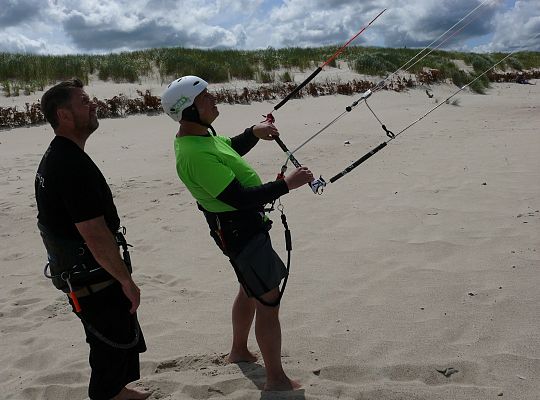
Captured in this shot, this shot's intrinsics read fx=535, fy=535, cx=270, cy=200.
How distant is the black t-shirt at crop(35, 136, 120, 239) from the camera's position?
2.55 metres

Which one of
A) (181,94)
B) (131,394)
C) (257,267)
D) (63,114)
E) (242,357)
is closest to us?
(63,114)

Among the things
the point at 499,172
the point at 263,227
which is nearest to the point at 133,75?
the point at 499,172

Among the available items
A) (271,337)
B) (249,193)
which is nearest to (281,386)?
(271,337)

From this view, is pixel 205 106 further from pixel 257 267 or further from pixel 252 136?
pixel 257 267

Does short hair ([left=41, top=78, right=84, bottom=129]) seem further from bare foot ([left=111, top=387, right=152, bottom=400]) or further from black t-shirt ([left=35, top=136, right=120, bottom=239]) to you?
bare foot ([left=111, top=387, right=152, bottom=400])

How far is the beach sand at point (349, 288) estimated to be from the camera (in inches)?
137

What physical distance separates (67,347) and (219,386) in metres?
1.48

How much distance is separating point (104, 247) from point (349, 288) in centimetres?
268

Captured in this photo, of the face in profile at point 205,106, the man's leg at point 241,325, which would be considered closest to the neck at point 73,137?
the face in profile at point 205,106

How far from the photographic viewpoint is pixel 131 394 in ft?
11.1

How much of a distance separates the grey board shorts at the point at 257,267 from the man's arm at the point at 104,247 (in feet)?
2.18

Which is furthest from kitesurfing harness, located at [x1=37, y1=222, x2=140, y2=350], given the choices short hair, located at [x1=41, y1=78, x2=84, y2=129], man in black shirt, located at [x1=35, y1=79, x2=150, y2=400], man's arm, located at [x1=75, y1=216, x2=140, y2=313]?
A: short hair, located at [x1=41, y1=78, x2=84, y2=129]

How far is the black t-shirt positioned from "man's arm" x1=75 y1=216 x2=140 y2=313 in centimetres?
4

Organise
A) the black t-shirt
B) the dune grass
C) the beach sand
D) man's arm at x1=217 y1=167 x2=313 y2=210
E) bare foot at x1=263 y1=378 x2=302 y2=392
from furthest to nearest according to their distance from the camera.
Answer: the dune grass < the beach sand < bare foot at x1=263 y1=378 x2=302 y2=392 < man's arm at x1=217 y1=167 x2=313 y2=210 < the black t-shirt
